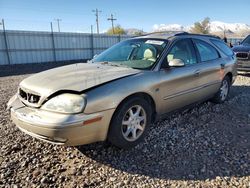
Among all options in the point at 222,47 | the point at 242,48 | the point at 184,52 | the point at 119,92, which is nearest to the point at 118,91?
the point at 119,92

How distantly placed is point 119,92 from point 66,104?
0.67m

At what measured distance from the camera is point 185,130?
4086 millimetres

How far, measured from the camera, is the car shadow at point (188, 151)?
299cm

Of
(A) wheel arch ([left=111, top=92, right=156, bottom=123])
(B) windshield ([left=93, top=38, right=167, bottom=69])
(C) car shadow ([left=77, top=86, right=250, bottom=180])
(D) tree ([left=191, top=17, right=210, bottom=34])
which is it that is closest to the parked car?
(C) car shadow ([left=77, top=86, right=250, bottom=180])

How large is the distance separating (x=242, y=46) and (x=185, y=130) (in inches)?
287

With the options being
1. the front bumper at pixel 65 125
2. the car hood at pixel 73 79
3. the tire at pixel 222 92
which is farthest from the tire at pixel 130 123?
the tire at pixel 222 92

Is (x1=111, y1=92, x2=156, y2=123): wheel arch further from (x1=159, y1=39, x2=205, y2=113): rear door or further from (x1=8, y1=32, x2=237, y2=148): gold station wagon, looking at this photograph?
(x1=159, y1=39, x2=205, y2=113): rear door

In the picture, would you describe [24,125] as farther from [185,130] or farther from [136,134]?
[185,130]

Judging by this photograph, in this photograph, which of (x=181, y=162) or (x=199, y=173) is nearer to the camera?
(x=199, y=173)

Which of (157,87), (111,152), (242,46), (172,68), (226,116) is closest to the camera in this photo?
(111,152)

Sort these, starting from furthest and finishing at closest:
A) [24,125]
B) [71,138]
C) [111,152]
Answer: [111,152]
[24,125]
[71,138]

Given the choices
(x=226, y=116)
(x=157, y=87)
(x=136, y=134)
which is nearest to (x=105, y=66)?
(x=157, y=87)

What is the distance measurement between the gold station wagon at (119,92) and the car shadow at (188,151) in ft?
0.85

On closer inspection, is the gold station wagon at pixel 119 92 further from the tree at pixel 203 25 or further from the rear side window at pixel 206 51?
the tree at pixel 203 25
